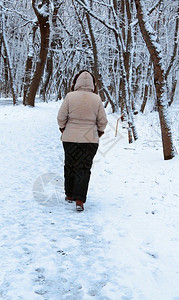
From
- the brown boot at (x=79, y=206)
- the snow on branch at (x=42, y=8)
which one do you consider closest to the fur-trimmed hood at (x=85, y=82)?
the brown boot at (x=79, y=206)

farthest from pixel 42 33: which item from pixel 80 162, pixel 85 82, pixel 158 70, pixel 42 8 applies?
pixel 80 162

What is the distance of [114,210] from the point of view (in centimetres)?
424

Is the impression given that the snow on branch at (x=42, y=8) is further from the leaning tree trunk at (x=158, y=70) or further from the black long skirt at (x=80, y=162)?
the black long skirt at (x=80, y=162)

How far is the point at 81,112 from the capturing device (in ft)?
13.1

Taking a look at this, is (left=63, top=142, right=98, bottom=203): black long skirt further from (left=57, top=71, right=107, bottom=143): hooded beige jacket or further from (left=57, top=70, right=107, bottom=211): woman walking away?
(left=57, top=71, right=107, bottom=143): hooded beige jacket

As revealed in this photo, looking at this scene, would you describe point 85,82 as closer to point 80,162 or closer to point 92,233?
point 80,162

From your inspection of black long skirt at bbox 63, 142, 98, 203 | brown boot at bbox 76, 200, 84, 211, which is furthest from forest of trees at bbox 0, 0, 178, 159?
brown boot at bbox 76, 200, 84, 211

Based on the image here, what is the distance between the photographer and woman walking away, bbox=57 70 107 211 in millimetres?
4012

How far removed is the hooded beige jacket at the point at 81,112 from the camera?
4.00 m

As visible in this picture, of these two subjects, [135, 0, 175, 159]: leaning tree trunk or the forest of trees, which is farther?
the forest of trees

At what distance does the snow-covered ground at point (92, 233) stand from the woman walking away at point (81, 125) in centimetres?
53

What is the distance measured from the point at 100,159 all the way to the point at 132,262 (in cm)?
542

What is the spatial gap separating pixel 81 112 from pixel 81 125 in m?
0.20

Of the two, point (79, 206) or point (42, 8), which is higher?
point (42, 8)
